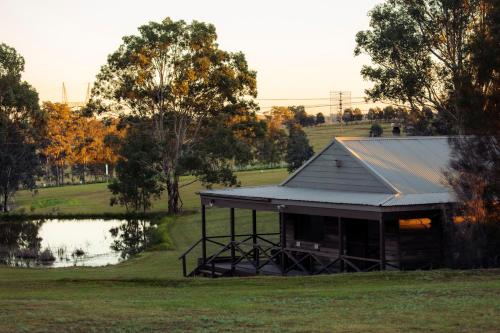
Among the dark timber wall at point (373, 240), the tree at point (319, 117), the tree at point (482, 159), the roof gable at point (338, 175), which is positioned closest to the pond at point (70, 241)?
the dark timber wall at point (373, 240)

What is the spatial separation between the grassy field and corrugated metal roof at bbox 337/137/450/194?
608 centimetres

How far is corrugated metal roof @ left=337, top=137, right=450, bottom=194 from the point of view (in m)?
27.2

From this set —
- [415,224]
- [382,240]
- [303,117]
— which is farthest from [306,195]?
[303,117]

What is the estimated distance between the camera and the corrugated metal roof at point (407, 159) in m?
27.2

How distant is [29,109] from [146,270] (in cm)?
4725

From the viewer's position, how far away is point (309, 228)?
101 feet

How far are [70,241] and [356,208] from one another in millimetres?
28107

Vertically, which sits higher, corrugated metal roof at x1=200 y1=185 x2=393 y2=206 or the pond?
corrugated metal roof at x1=200 y1=185 x2=393 y2=206

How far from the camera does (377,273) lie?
72.2 feet

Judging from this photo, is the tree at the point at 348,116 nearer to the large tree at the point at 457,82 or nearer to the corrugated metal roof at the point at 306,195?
the large tree at the point at 457,82

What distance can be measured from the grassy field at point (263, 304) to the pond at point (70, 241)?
1795 cm

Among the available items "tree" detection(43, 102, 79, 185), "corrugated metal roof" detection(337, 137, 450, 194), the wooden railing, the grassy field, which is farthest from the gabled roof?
"tree" detection(43, 102, 79, 185)

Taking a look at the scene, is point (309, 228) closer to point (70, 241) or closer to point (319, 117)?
point (70, 241)

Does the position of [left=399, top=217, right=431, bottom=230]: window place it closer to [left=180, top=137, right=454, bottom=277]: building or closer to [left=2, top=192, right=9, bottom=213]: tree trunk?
[left=180, top=137, right=454, bottom=277]: building
